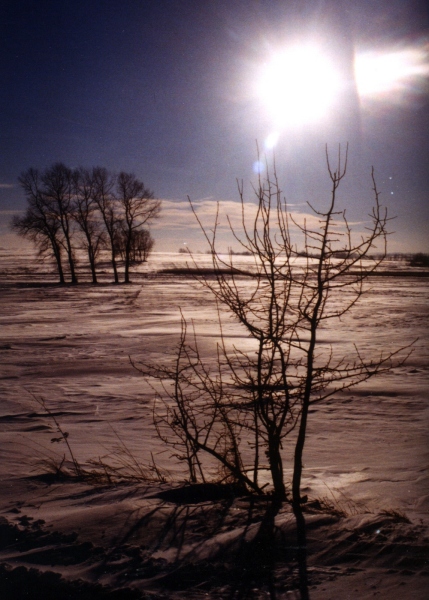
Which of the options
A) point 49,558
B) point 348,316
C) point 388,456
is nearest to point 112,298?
point 348,316

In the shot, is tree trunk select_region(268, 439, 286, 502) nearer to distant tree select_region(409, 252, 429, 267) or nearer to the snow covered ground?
the snow covered ground

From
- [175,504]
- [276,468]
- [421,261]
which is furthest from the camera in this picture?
[421,261]

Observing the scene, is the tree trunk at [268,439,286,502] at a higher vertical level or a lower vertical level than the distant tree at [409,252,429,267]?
lower

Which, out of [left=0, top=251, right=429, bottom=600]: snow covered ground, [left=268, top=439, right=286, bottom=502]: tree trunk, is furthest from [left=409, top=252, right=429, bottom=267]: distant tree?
[left=268, top=439, right=286, bottom=502]: tree trunk

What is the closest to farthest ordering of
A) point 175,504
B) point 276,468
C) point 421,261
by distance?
point 175,504
point 276,468
point 421,261

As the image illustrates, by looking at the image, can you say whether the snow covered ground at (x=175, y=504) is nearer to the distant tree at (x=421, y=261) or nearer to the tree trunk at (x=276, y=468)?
the tree trunk at (x=276, y=468)

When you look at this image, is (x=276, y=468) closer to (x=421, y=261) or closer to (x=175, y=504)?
(x=175, y=504)

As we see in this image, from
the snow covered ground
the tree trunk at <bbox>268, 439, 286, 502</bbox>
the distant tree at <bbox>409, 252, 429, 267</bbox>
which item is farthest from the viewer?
the distant tree at <bbox>409, 252, 429, 267</bbox>

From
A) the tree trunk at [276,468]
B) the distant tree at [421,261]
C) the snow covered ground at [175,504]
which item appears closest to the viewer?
the snow covered ground at [175,504]

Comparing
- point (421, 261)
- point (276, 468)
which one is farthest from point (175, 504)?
point (421, 261)

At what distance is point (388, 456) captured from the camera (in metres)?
5.73

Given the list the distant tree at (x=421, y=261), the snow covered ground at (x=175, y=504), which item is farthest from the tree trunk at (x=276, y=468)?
the distant tree at (x=421, y=261)

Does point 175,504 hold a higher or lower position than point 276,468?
lower

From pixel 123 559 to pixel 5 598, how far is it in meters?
0.70
